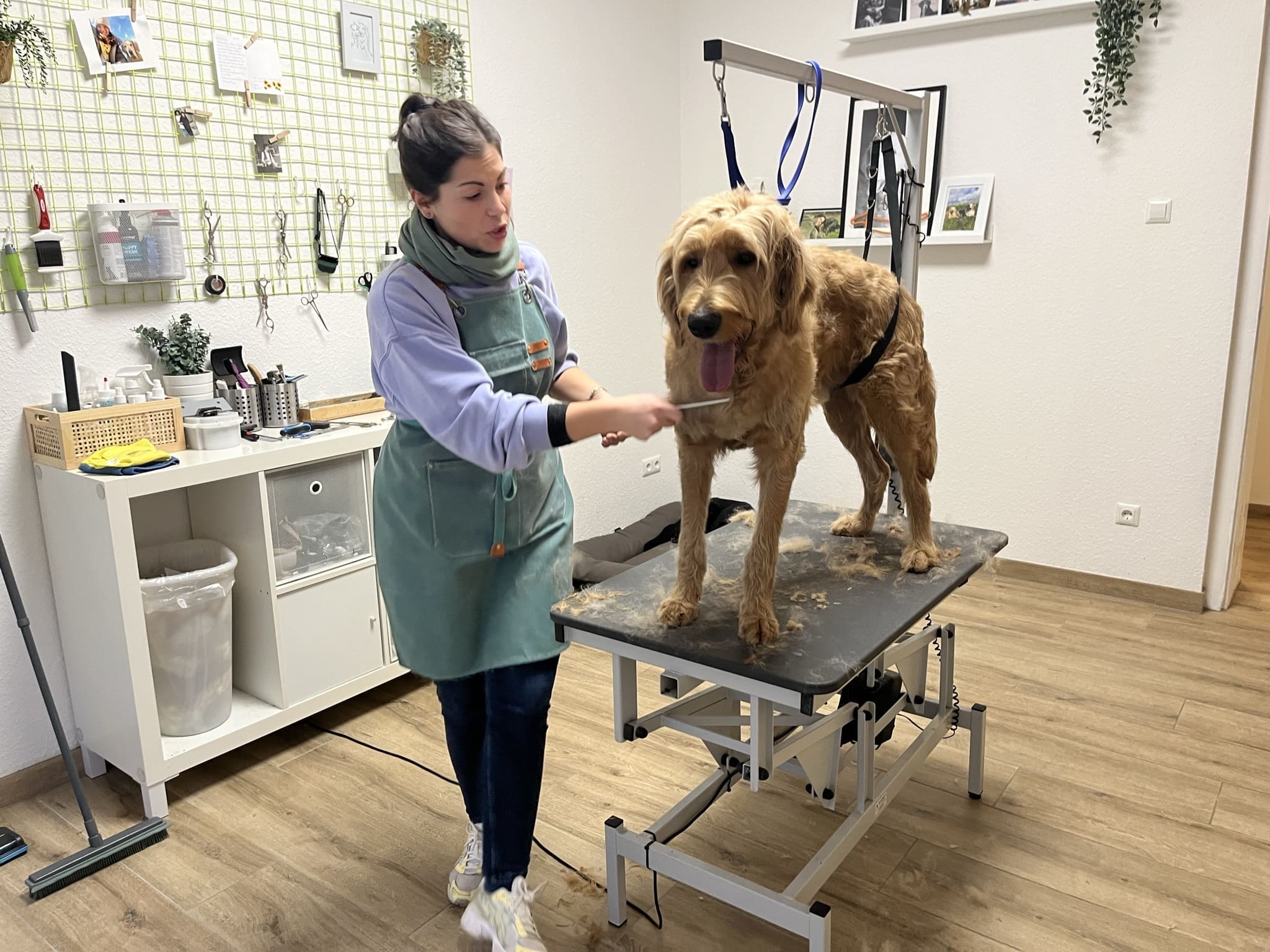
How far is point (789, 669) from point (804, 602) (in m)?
0.33

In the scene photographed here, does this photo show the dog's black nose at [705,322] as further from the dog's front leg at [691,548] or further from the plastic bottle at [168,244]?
the plastic bottle at [168,244]

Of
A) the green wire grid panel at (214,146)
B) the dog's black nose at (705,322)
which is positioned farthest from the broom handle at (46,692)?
the dog's black nose at (705,322)

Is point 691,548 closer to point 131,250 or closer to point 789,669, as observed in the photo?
point 789,669

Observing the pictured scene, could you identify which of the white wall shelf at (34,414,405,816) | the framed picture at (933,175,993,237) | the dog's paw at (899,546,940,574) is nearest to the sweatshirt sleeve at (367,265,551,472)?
the dog's paw at (899,546,940,574)

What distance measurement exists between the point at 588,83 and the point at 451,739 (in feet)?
9.82

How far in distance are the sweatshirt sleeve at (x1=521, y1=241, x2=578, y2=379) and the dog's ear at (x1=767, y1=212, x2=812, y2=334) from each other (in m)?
0.50

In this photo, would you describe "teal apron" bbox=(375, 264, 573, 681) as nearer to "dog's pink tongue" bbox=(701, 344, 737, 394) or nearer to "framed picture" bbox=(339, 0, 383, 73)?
"dog's pink tongue" bbox=(701, 344, 737, 394)

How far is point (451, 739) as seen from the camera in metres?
1.96

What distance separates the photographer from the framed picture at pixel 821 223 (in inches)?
164

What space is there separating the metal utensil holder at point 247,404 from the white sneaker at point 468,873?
1.40 meters

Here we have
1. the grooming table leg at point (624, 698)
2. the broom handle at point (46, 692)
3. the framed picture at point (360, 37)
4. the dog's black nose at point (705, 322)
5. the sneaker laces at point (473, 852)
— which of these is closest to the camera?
the dog's black nose at point (705, 322)

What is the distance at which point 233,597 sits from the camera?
2.71 meters

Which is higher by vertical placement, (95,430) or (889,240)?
(889,240)

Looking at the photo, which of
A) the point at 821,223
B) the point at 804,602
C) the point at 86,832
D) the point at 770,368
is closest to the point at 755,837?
the point at 804,602
